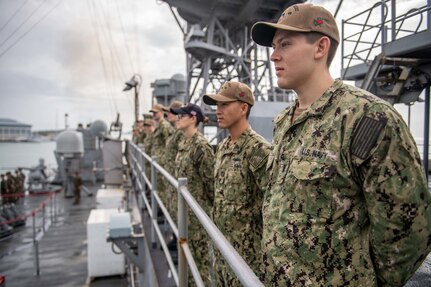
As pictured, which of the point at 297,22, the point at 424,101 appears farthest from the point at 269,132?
the point at 297,22

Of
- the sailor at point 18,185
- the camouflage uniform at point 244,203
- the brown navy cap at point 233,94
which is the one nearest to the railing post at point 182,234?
the camouflage uniform at point 244,203

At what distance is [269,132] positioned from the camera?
9742mm

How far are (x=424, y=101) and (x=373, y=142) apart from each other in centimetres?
537

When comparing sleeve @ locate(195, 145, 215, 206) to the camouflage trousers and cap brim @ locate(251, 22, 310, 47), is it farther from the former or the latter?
cap brim @ locate(251, 22, 310, 47)

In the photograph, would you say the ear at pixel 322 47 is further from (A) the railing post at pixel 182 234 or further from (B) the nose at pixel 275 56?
(A) the railing post at pixel 182 234

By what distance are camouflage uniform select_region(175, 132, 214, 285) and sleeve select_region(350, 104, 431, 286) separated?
2.12m

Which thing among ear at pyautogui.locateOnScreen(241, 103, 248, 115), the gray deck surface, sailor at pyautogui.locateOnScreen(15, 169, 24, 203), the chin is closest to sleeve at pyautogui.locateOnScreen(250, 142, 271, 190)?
ear at pyautogui.locateOnScreen(241, 103, 248, 115)

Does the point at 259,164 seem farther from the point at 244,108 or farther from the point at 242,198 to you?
the point at 244,108

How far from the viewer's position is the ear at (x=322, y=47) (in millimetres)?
1308

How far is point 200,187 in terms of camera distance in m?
3.18

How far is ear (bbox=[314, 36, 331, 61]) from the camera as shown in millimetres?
1308

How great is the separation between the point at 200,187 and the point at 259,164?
1.09 meters

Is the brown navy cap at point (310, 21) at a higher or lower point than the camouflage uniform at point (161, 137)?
higher

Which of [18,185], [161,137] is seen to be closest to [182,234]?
[161,137]
